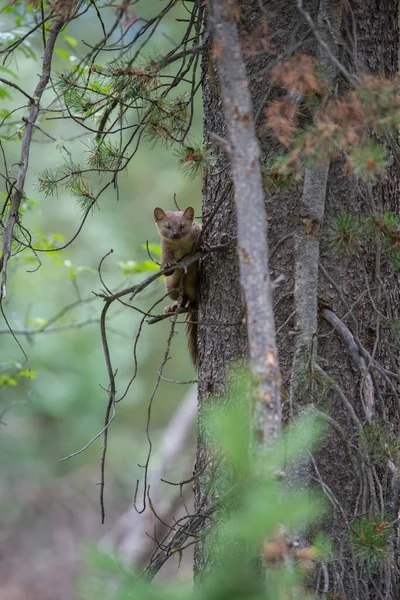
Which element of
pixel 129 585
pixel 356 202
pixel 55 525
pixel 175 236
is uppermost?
pixel 55 525

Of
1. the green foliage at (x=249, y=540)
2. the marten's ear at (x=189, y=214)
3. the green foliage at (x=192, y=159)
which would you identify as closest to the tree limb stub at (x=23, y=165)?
the green foliage at (x=192, y=159)

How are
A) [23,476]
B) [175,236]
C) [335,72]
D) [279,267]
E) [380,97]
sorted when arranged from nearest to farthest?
[380,97] < [335,72] < [279,267] < [175,236] < [23,476]

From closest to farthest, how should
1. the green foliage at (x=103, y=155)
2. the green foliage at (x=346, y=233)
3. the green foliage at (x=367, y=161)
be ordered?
the green foliage at (x=367, y=161) < the green foliage at (x=346, y=233) < the green foliage at (x=103, y=155)

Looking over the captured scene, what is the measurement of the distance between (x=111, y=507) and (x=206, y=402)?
9.89 meters

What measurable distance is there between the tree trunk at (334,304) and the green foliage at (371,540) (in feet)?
0.48

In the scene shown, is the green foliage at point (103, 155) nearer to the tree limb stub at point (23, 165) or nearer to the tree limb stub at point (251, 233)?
the tree limb stub at point (23, 165)

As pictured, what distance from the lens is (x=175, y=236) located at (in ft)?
14.0

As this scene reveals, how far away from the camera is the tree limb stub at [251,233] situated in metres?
1.80

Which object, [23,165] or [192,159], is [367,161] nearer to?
[192,159]

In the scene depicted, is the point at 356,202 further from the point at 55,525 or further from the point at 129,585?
the point at 55,525

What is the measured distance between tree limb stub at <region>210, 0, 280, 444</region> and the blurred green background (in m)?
5.38

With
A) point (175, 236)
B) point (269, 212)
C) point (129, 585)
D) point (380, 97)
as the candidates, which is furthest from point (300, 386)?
point (175, 236)

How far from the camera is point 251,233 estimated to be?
1869 mm

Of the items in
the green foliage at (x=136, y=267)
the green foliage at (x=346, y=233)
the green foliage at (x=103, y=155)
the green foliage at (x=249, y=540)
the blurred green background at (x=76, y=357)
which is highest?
the blurred green background at (x=76, y=357)
